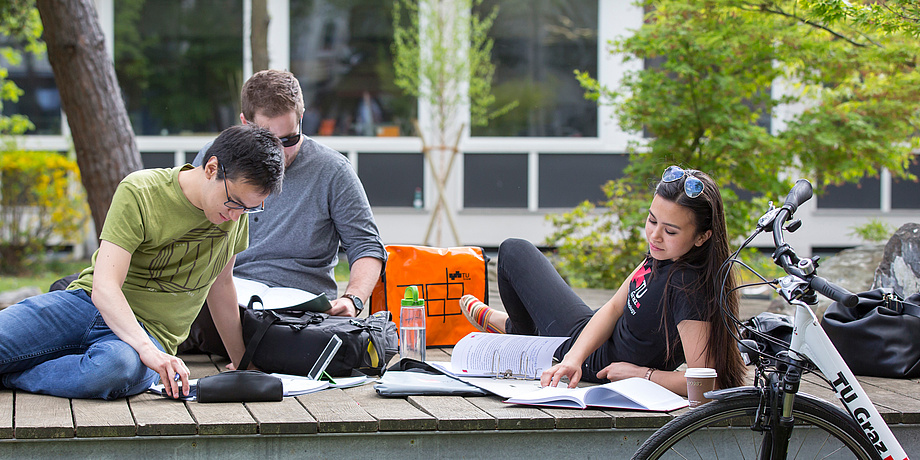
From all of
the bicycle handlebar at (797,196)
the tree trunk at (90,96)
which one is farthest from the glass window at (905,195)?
the bicycle handlebar at (797,196)

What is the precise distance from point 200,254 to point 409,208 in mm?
7576

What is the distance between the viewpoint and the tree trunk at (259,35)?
752 cm

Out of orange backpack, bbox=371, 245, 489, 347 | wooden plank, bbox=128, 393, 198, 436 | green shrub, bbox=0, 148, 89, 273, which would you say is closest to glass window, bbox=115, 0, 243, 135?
green shrub, bbox=0, 148, 89, 273

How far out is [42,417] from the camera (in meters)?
2.32

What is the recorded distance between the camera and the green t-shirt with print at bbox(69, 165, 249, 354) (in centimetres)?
258

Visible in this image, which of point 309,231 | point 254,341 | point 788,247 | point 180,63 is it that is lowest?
point 254,341

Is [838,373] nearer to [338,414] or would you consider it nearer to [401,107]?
[338,414]

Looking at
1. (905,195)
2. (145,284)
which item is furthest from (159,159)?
(905,195)

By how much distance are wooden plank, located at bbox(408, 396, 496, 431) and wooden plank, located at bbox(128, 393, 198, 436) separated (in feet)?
2.22

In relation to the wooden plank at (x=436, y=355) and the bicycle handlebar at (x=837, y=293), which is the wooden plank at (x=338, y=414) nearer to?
the wooden plank at (x=436, y=355)

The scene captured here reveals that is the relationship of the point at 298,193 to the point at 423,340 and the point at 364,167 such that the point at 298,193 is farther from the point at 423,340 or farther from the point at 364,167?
the point at 364,167

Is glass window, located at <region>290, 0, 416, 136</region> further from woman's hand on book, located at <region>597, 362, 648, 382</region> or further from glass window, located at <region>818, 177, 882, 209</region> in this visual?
woman's hand on book, located at <region>597, 362, 648, 382</region>

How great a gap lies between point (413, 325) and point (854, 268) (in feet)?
11.4

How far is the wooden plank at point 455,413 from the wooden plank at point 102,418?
2.73 feet
